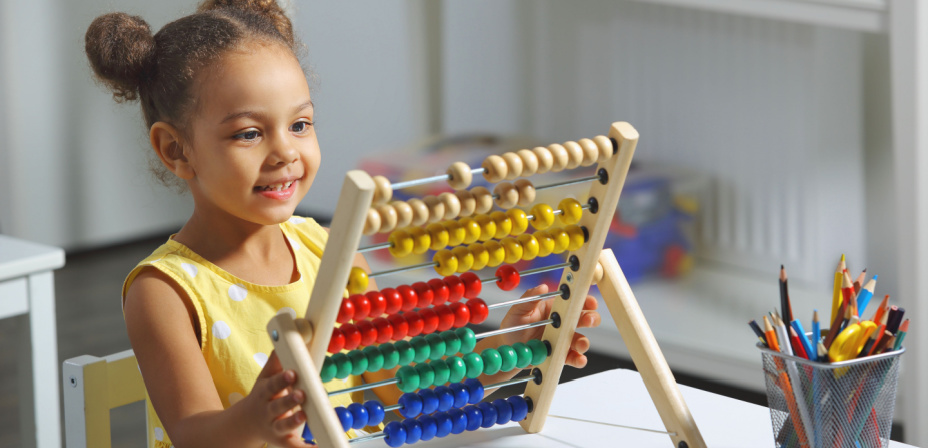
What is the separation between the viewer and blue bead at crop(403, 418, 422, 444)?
963mm

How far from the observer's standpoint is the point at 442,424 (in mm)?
988

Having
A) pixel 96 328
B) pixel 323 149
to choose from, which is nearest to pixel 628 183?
pixel 323 149

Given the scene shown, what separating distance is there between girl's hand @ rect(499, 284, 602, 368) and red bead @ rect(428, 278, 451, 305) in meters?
0.11

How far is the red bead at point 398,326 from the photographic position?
3.02 ft

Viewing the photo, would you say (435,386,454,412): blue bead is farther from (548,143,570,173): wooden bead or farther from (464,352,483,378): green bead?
(548,143,570,173): wooden bead

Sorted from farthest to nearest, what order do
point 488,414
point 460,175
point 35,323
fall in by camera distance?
point 35,323 < point 488,414 < point 460,175

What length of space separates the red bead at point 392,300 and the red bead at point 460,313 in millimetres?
67

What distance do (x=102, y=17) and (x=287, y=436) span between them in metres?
0.52

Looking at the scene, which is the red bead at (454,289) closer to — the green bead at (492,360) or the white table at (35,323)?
the green bead at (492,360)

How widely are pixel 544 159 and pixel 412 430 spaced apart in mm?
286

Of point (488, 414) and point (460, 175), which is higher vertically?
point (460, 175)

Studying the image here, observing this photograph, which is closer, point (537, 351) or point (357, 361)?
point (357, 361)

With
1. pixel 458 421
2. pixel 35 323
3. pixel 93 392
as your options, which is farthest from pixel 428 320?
pixel 35 323

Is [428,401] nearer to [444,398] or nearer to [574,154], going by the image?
[444,398]
